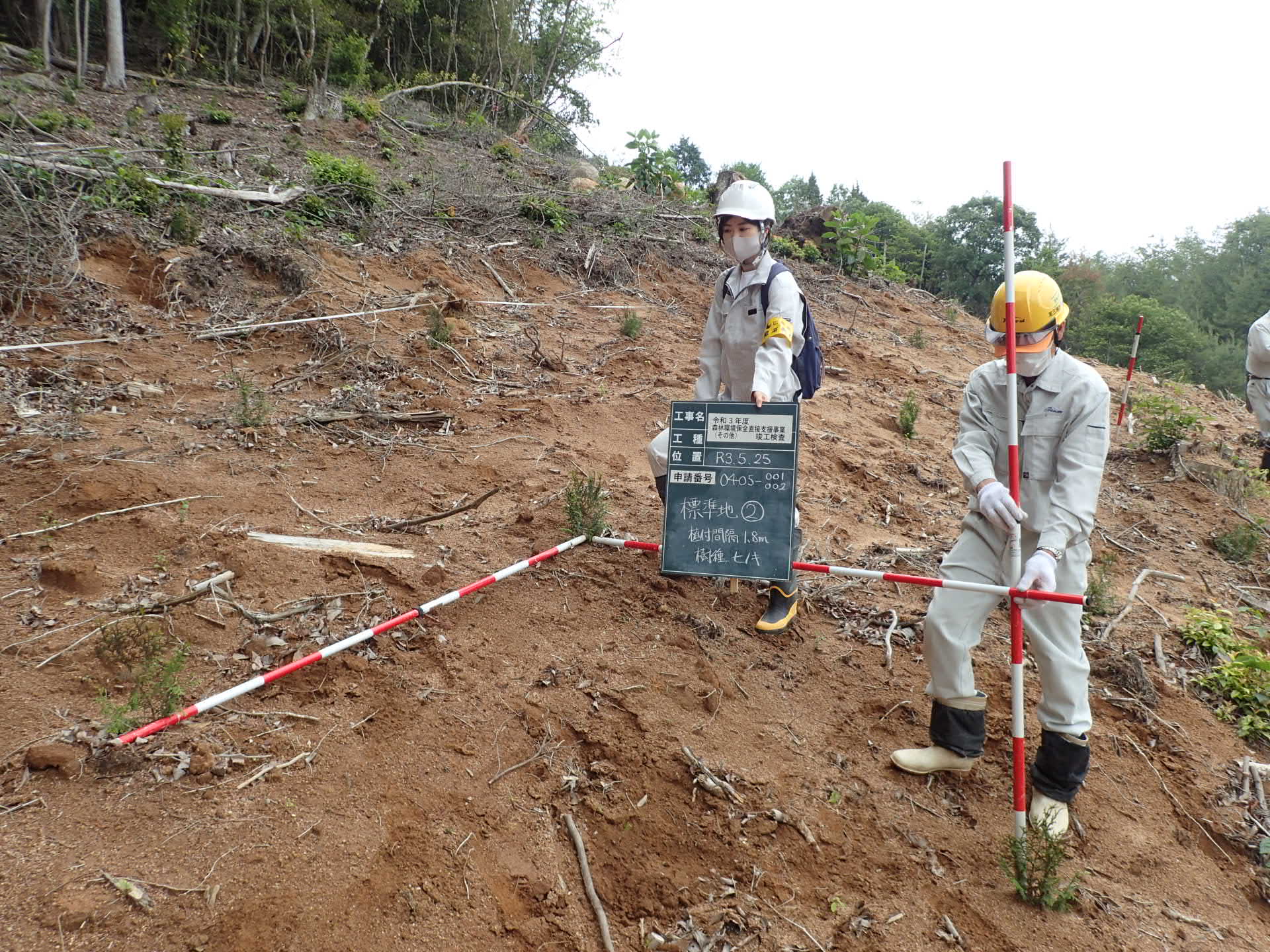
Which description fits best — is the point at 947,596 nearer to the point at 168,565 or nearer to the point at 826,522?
the point at 826,522

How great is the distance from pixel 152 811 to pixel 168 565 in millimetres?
1561

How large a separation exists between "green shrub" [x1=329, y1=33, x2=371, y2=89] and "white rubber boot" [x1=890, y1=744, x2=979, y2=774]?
19153 millimetres

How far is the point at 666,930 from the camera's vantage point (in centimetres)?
235

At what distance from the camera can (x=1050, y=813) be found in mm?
2732

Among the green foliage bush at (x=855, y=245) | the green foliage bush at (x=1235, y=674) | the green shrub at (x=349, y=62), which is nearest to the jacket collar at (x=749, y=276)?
the green foliage bush at (x=1235, y=674)

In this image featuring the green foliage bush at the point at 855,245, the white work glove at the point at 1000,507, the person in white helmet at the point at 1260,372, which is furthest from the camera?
the green foliage bush at the point at 855,245

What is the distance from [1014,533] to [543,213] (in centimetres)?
984

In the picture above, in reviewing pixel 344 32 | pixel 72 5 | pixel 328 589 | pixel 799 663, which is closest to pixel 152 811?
pixel 328 589

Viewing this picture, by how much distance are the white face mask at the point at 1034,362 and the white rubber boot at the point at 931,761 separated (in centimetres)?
150

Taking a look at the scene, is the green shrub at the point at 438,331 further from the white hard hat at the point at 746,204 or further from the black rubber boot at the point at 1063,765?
the black rubber boot at the point at 1063,765

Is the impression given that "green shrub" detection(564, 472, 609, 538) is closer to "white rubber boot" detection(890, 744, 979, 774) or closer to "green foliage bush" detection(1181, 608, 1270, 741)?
"white rubber boot" detection(890, 744, 979, 774)

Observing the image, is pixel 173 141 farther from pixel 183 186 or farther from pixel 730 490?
pixel 730 490

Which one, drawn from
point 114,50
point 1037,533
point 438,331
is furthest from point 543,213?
point 1037,533

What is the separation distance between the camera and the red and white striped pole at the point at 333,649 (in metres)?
2.50
